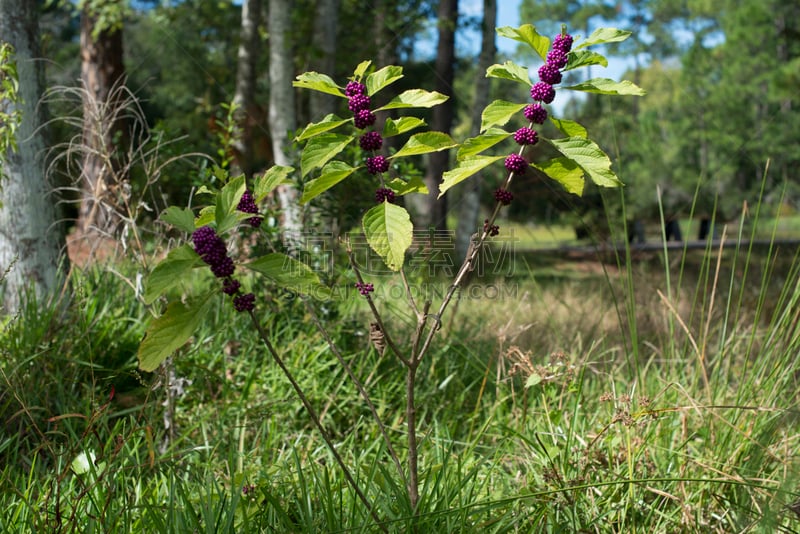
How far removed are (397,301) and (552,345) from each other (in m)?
1.04

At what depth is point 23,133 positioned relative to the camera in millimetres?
3299

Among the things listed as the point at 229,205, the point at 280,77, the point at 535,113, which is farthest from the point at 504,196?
the point at 280,77

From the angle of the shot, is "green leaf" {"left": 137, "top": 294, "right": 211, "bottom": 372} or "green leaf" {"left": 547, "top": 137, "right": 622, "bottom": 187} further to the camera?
"green leaf" {"left": 547, "top": 137, "right": 622, "bottom": 187}

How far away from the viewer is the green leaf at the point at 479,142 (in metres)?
1.42

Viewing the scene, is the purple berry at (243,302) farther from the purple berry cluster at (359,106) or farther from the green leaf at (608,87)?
the green leaf at (608,87)

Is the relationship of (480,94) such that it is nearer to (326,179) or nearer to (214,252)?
(326,179)

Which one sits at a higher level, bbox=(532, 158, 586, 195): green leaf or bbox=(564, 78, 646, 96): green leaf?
bbox=(564, 78, 646, 96): green leaf

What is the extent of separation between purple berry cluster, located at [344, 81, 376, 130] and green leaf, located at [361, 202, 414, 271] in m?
0.21

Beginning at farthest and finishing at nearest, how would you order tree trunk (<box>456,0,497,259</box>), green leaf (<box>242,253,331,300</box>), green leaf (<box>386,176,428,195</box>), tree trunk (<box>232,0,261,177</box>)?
1. tree trunk (<box>232,0,261,177</box>)
2. tree trunk (<box>456,0,497,259</box>)
3. green leaf (<box>386,176,428,195</box>)
4. green leaf (<box>242,253,331,300</box>)

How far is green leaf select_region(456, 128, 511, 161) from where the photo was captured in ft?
4.66

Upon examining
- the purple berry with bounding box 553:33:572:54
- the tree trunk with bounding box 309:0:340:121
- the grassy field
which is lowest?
the grassy field

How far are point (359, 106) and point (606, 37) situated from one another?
1.93 feet

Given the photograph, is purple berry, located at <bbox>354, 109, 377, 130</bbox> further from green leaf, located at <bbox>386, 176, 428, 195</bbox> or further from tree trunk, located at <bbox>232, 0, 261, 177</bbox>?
tree trunk, located at <bbox>232, 0, 261, 177</bbox>

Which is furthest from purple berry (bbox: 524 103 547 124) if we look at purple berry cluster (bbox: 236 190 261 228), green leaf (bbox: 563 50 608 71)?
purple berry cluster (bbox: 236 190 261 228)
